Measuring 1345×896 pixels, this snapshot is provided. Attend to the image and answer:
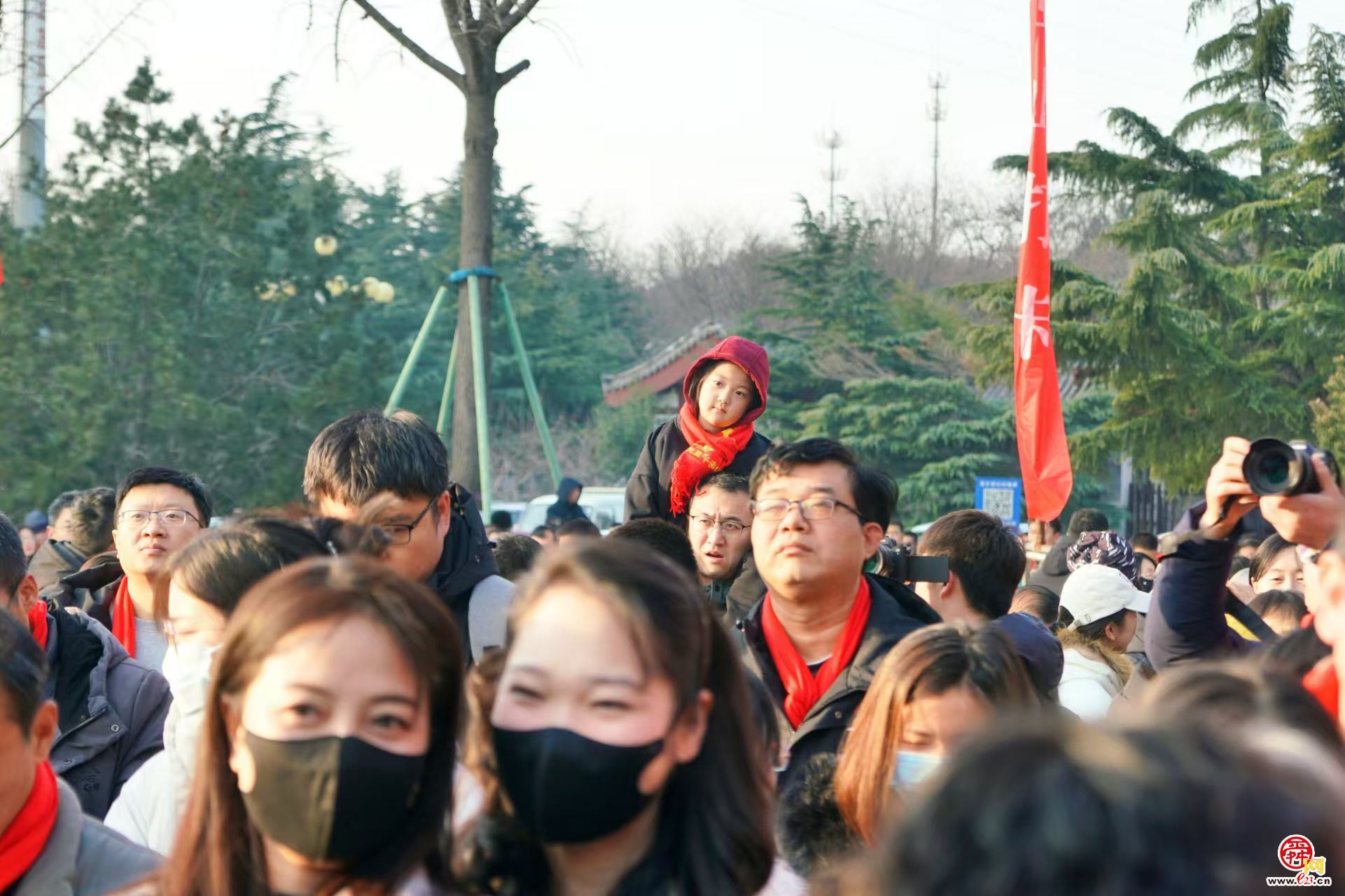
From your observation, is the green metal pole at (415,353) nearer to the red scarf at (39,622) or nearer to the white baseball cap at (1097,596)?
the white baseball cap at (1097,596)

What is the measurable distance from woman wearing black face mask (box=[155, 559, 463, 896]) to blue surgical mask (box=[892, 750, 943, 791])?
3.45ft

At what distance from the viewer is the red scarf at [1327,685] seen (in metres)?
2.37

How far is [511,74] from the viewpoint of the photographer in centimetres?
1293

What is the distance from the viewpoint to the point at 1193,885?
1125 mm

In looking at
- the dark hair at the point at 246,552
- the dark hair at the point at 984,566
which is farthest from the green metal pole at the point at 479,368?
the dark hair at the point at 246,552

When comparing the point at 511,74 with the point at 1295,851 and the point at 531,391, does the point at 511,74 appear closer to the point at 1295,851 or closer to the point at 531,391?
the point at 531,391

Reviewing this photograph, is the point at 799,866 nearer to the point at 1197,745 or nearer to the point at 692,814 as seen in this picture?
the point at 692,814

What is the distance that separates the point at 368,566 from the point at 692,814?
631 millimetres

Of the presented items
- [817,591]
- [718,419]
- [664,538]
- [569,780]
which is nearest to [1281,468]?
[817,591]

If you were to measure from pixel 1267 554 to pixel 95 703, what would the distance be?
202 inches

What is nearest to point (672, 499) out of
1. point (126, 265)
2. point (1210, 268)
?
point (1210, 268)

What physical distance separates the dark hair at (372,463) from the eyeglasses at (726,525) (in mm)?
1389

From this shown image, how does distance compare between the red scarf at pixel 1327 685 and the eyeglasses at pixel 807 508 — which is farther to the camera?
the eyeglasses at pixel 807 508

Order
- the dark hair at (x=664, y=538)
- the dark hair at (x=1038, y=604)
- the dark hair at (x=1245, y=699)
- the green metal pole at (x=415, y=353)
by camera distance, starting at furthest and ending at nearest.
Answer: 1. the green metal pole at (x=415, y=353)
2. the dark hair at (x=1038, y=604)
3. the dark hair at (x=664, y=538)
4. the dark hair at (x=1245, y=699)
